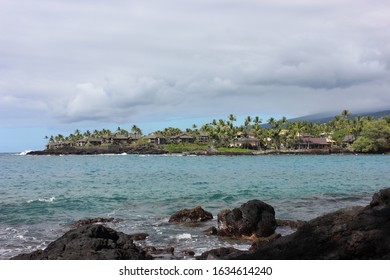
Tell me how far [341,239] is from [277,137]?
142 m

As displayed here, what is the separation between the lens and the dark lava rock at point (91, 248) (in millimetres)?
10280

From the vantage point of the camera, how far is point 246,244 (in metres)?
16.2

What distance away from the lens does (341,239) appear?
30.5ft

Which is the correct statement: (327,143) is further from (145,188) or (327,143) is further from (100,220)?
(100,220)

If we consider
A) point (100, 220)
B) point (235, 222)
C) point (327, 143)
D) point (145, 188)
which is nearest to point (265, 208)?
point (235, 222)

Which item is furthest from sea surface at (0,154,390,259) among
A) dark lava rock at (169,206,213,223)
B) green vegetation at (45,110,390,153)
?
green vegetation at (45,110,390,153)

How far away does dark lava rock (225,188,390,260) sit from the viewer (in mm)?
8766

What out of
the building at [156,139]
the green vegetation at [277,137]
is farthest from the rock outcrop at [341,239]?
the building at [156,139]

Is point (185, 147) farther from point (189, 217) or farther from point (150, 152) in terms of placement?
point (189, 217)

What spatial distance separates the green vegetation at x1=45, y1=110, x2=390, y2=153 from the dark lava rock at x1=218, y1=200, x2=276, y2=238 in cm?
12027

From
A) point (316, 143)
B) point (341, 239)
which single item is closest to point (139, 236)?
point (341, 239)

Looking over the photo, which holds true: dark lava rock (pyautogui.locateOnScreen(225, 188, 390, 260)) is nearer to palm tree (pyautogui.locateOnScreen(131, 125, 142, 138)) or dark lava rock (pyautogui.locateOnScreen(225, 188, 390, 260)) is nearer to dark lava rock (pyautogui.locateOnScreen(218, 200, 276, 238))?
dark lava rock (pyautogui.locateOnScreen(218, 200, 276, 238))

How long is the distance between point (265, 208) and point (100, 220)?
862 centimetres

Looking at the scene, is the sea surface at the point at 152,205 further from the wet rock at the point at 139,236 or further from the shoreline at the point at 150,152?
the shoreline at the point at 150,152
